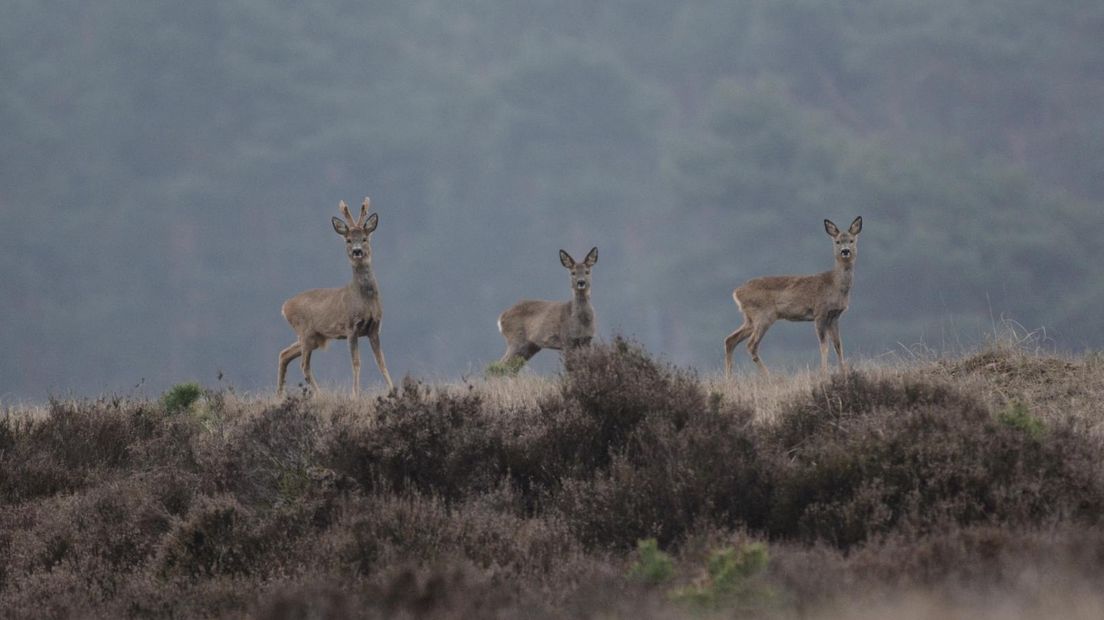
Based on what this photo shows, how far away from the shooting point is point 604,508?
8.32 metres

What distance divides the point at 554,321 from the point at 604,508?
400 inches

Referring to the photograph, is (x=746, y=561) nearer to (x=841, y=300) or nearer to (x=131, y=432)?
(x=131, y=432)

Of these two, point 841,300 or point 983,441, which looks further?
point 841,300

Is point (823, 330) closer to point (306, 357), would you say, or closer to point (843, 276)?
point (843, 276)

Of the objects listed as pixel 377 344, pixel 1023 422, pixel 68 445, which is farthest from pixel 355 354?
pixel 1023 422

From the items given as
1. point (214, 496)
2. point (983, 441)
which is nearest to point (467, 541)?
point (214, 496)

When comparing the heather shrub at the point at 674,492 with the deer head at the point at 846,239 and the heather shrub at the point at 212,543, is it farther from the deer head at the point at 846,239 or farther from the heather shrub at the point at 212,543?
the deer head at the point at 846,239

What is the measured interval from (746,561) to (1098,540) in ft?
6.44

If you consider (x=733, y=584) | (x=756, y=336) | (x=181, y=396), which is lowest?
(x=733, y=584)

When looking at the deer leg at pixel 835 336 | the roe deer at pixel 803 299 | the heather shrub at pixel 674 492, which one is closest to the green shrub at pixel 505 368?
the roe deer at pixel 803 299

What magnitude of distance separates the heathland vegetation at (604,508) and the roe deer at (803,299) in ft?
20.0

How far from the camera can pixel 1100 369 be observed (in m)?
12.3

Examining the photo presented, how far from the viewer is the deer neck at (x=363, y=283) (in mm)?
17672

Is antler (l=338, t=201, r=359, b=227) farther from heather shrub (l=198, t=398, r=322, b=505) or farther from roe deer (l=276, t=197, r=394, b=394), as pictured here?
heather shrub (l=198, t=398, r=322, b=505)
